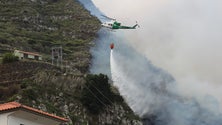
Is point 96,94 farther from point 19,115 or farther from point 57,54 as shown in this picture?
point 19,115

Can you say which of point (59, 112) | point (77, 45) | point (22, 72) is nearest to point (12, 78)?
point (22, 72)

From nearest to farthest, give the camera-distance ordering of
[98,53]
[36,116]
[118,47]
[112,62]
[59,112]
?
[36,116]
[59,112]
[112,62]
[118,47]
[98,53]

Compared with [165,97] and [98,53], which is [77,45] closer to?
[98,53]

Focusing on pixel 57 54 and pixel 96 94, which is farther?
pixel 57 54

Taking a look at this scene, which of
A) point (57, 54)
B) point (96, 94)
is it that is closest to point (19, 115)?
point (96, 94)

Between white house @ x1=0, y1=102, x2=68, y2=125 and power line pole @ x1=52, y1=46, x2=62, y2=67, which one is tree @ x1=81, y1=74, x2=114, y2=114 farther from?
white house @ x1=0, y1=102, x2=68, y2=125

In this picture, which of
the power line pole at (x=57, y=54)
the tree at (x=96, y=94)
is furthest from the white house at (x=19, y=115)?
the power line pole at (x=57, y=54)

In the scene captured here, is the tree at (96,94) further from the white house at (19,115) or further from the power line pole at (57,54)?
the white house at (19,115)

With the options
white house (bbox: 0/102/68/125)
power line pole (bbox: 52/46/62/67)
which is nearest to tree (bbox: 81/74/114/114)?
power line pole (bbox: 52/46/62/67)
